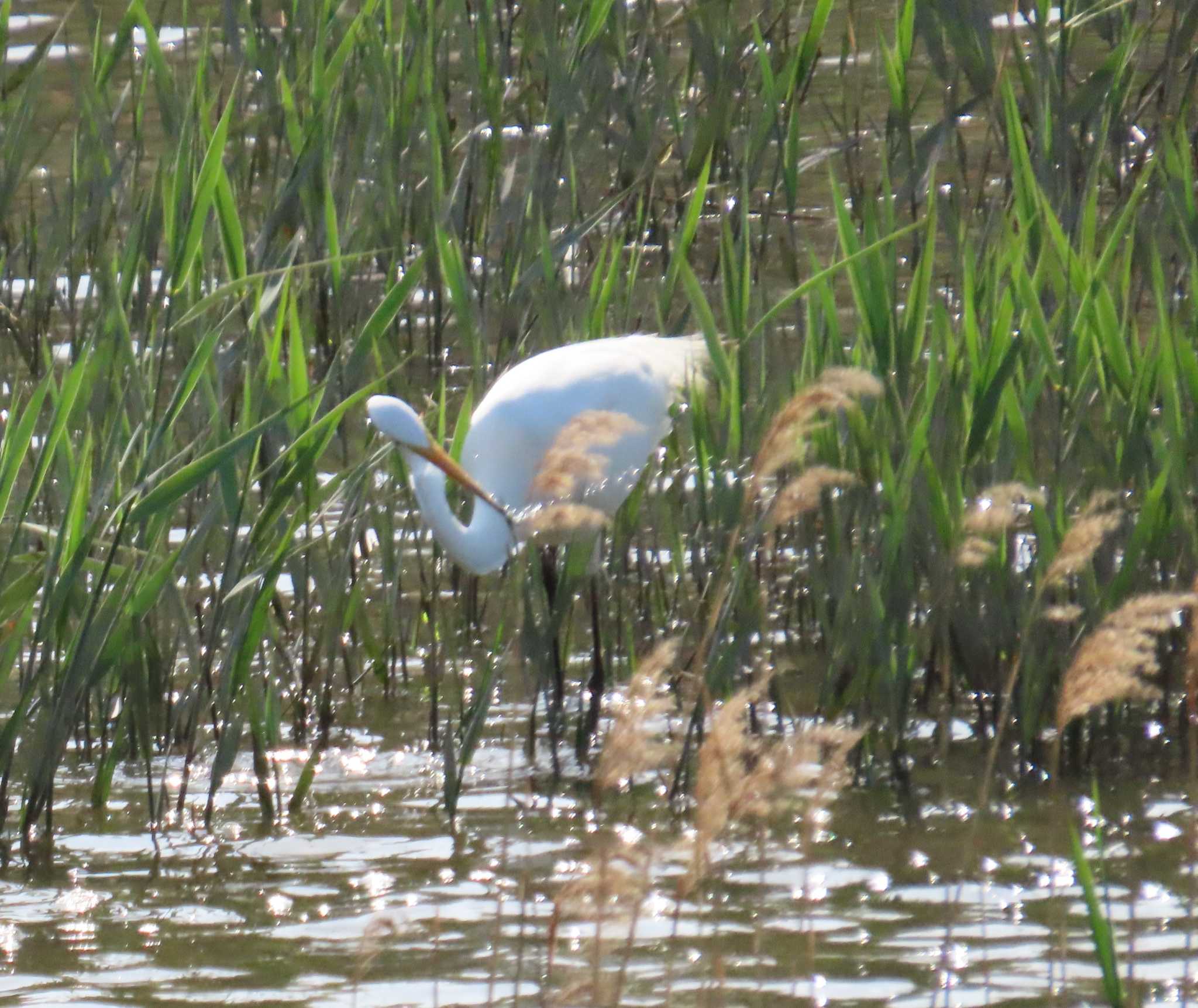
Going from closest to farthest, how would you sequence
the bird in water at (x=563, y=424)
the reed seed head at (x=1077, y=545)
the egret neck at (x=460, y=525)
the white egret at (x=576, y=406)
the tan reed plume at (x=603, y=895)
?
1. the tan reed plume at (x=603, y=895)
2. the reed seed head at (x=1077, y=545)
3. the egret neck at (x=460, y=525)
4. the bird in water at (x=563, y=424)
5. the white egret at (x=576, y=406)

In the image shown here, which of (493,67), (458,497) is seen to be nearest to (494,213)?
(493,67)

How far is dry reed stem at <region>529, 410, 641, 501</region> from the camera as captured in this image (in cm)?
199

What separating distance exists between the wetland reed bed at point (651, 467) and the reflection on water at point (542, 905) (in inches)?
4.0

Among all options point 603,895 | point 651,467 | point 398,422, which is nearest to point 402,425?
point 398,422

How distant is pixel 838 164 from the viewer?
6449 millimetres

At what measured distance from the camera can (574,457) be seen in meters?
2.00

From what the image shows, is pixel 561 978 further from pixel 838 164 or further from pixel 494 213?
pixel 838 164

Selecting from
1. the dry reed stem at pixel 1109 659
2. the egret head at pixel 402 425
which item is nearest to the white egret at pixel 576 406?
the egret head at pixel 402 425

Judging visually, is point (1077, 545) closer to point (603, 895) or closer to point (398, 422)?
point (603, 895)

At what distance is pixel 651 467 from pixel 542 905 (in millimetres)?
1357

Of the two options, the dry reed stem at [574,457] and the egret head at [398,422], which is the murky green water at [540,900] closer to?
the dry reed stem at [574,457]

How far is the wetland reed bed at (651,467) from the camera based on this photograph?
3.06m

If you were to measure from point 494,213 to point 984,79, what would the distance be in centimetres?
136

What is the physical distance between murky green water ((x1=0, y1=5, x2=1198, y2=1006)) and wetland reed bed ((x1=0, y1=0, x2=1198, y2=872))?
9 cm
